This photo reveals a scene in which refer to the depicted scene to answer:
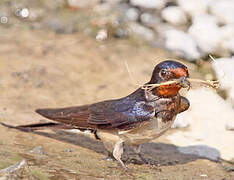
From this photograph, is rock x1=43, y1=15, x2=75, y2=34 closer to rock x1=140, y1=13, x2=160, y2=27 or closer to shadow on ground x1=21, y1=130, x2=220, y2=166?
rock x1=140, y1=13, x2=160, y2=27

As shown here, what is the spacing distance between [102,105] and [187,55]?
10.0 ft

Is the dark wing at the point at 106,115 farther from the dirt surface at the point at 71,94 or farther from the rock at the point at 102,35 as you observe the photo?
the rock at the point at 102,35

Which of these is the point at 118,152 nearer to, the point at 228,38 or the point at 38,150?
the point at 38,150

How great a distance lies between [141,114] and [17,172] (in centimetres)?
123

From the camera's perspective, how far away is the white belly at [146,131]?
4.66 metres

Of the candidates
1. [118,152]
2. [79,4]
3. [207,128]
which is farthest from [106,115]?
[79,4]

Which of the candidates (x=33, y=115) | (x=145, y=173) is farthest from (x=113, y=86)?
(x=145, y=173)

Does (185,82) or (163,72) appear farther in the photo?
(163,72)

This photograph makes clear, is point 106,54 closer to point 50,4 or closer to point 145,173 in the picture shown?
point 50,4

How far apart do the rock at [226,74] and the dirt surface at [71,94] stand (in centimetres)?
32

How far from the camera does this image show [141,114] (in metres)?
4.65

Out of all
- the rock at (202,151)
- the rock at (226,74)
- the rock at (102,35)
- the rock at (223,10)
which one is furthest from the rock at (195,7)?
the rock at (202,151)

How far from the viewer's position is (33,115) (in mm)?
5988

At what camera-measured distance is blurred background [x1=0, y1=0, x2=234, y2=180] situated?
4.90 meters
